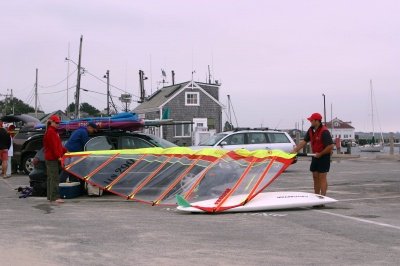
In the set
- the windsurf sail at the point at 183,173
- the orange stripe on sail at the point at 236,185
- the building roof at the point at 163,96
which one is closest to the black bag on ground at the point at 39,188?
the windsurf sail at the point at 183,173

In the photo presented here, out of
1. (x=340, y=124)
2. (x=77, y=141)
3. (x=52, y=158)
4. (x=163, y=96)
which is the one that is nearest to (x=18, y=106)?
(x=340, y=124)

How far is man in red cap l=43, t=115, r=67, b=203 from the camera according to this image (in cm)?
1055

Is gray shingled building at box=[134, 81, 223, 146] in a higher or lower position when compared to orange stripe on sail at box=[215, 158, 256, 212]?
higher

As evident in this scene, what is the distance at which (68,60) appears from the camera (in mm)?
51625

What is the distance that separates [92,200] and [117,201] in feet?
1.85

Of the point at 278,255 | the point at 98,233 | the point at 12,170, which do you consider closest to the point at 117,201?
the point at 98,233

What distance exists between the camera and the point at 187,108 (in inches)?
1766

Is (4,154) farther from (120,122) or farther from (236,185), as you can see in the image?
(236,185)

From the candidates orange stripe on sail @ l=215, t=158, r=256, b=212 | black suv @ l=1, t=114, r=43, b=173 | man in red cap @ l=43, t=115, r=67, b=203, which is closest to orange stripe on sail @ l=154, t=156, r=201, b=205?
orange stripe on sail @ l=215, t=158, r=256, b=212

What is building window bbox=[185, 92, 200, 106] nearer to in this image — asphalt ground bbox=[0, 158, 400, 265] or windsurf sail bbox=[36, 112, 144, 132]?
windsurf sail bbox=[36, 112, 144, 132]

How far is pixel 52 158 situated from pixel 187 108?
3445cm

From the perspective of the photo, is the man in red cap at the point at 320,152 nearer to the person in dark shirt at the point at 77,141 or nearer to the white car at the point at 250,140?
the person in dark shirt at the point at 77,141

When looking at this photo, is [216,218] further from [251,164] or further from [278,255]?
[278,255]

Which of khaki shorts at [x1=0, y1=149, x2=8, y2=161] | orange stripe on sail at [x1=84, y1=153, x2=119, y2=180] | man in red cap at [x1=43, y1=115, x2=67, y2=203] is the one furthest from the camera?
khaki shorts at [x1=0, y1=149, x2=8, y2=161]
